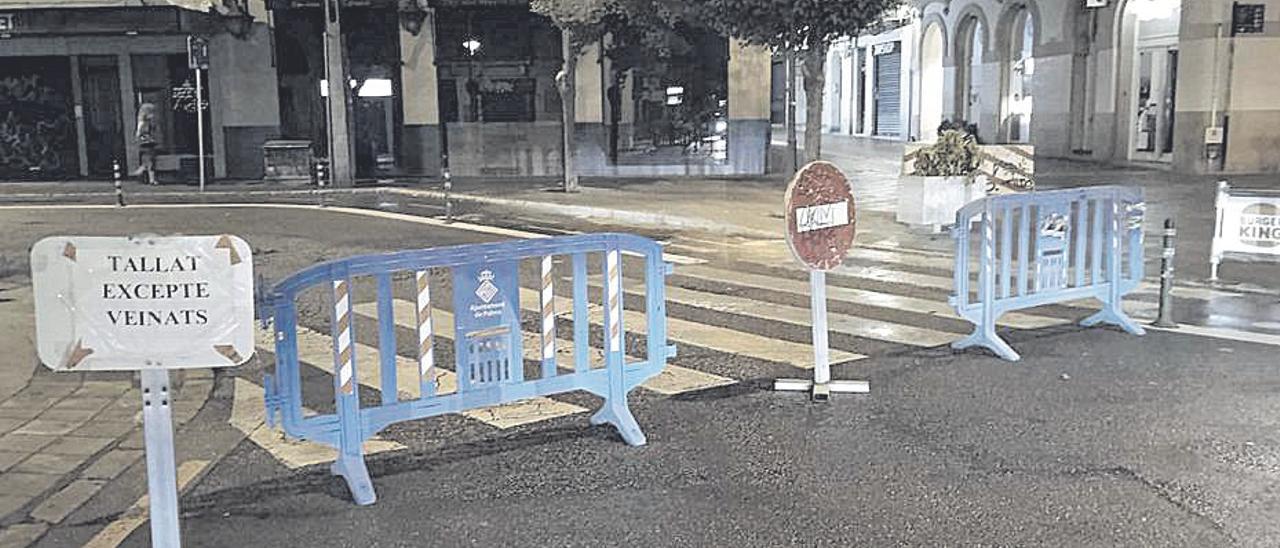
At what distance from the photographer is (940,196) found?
16.2 metres

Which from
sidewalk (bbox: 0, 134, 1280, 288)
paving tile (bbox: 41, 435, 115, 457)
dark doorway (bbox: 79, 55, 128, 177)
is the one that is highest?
dark doorway (bbox: 79, 55, 128, 177)

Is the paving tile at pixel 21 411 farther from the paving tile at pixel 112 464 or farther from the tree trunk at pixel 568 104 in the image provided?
the tree trunk at pixel 568 104

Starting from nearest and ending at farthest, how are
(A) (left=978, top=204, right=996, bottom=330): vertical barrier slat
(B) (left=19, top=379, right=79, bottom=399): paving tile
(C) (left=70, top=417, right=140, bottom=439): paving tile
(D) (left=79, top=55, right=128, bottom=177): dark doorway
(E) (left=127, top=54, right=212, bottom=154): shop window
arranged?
(C) (left=70, top=417, right=140, bottom=439): paving tile → (B) (left=19, top=379, right=79, bottom=399): paving tile → (A) (left=978, top=204, right=996, bottom=330): vertical barrier slat → (E) (left=127, top=54, right=212, bottom=154): shop window → (D) (left=79, top=55, right=128, bottom=177): dark doorway

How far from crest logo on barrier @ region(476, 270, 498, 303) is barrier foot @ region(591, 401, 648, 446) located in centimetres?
104

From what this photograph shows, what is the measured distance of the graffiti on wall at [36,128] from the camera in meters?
28.0

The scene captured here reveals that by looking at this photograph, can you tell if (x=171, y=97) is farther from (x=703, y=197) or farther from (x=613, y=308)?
(x=613, y=308)

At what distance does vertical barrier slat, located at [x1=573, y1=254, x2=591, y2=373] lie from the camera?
21.2 ft

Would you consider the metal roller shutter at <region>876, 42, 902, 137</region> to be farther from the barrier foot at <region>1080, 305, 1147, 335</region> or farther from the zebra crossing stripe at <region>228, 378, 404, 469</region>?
the zebra crossing stripe at <region>228, 378, 404, 469</region>

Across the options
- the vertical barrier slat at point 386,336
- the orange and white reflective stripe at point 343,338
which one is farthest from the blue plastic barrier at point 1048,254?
the orange and white reflective stripe at point 343,338

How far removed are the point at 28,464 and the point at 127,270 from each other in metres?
2.70

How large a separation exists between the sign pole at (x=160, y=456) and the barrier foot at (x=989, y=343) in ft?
19.8

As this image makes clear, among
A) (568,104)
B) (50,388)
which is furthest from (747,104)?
(50,388)

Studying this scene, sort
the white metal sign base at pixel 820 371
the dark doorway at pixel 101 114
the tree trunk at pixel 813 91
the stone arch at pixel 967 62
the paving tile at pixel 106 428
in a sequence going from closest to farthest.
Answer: the paving tile at pixel 106 428, the white metal sign base at pixel 820 371, the tree trunk at pixel 813 91, the dark doorway at pixel 101 114, the stone arch at pixel 967 62

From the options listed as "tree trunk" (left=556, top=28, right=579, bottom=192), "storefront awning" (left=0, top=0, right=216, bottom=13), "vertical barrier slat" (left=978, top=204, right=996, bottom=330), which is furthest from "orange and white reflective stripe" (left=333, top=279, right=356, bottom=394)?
"storefront awning" (left=0, top=0, right=216, bottom=13)
